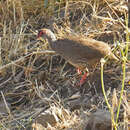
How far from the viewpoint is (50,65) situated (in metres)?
5.52

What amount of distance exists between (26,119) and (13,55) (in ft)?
4.82

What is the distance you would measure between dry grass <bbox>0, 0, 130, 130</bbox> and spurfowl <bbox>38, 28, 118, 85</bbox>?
24 centimetres

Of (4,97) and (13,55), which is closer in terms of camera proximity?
(4,97)

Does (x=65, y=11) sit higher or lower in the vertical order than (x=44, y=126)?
higher

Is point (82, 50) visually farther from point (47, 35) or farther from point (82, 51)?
point (47, 35)

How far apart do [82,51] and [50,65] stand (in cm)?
79

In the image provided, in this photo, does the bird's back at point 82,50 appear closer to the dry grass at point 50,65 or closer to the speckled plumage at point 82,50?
the speckled plumage at point 82,50

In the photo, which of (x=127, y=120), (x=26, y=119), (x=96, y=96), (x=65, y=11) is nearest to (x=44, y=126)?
(x=26, y=119)

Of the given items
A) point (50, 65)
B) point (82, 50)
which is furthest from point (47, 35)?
point (82, 50)

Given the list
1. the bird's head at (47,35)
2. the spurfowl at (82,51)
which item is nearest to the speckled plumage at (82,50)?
the spurfowl at (82,51)

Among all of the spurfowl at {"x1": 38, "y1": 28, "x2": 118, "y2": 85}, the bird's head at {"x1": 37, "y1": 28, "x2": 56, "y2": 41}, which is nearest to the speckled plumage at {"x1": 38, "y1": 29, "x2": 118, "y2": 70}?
the spurfowl at {"x1": 38, "y1": 28, "x2": 118, "y2": 85}

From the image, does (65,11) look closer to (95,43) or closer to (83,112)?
(95,43)

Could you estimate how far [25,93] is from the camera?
5230 millimetres

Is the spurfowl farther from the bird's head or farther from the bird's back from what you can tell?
the bird's head
